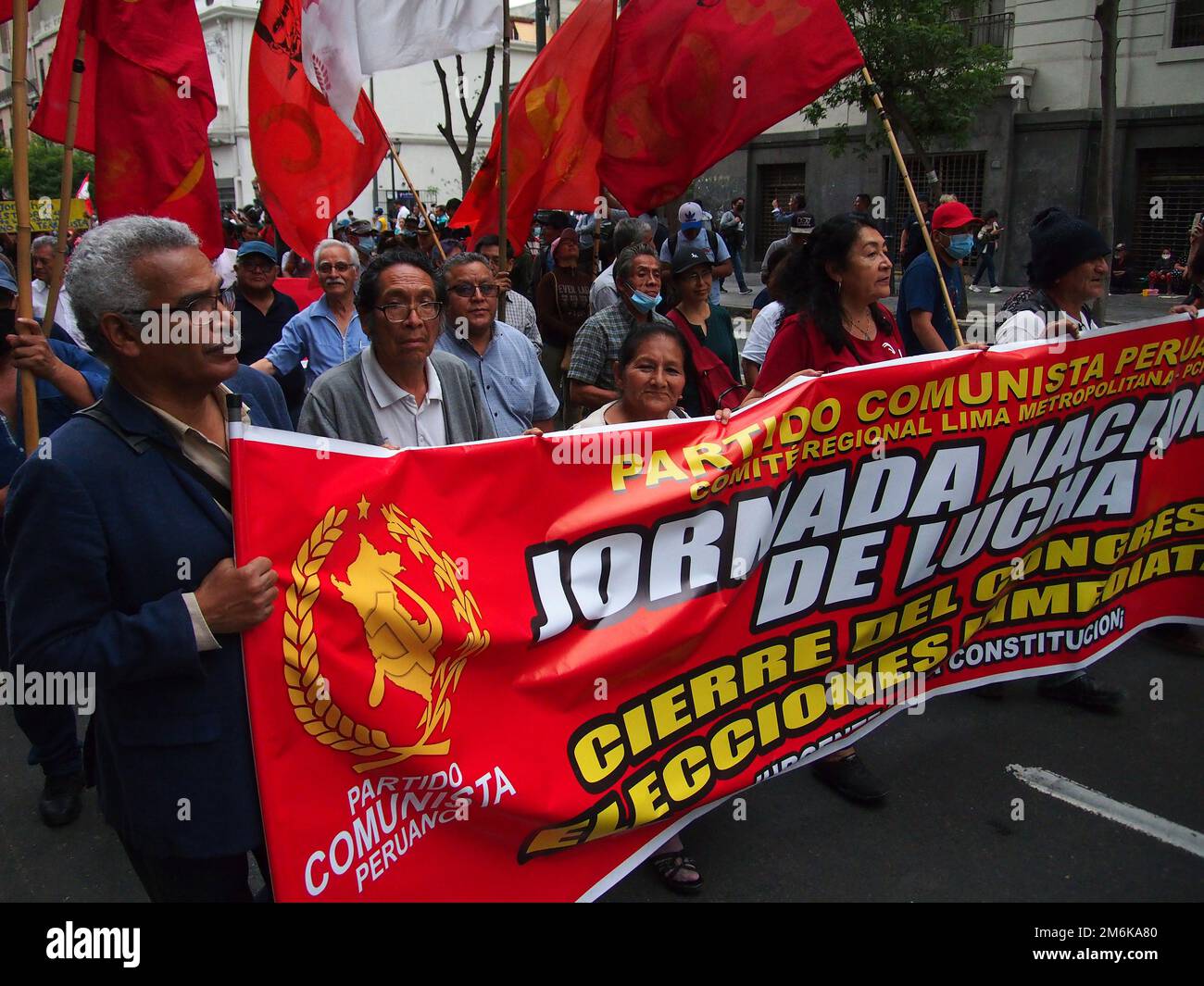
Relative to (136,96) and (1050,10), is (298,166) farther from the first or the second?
(1050,10)

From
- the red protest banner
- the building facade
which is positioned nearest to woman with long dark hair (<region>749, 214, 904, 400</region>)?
the red protest banner

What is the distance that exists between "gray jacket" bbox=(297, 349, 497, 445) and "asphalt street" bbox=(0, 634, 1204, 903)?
1650mm

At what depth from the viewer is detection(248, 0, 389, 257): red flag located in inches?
209

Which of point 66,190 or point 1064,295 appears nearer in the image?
point 66,190

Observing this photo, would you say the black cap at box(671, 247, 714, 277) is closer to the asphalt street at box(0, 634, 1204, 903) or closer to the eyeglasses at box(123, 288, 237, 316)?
the asphalt street at box(0, 634, 1204, 903)

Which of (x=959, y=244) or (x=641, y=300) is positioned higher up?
(x=959, y=244)

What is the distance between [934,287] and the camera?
570cm

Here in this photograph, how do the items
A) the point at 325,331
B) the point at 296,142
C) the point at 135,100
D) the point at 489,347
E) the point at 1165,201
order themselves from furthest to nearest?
the point at 1165,201 < the point at 325,331 < the point at 296,142 < the point at 489,347 < the point at 135,100

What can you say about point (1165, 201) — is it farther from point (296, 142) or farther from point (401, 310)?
point (401, 310)

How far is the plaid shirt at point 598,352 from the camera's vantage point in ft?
17.3

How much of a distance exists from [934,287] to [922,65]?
1376cm

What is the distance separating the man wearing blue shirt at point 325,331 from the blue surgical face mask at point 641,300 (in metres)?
1.50

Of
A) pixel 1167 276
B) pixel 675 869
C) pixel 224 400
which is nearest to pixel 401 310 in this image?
pixel 224 400
